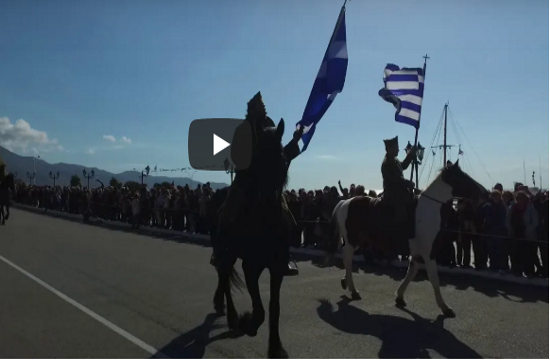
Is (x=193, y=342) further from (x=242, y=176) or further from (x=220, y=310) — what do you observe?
(x=242, y=176)

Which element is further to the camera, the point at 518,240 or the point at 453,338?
the point at 518,240

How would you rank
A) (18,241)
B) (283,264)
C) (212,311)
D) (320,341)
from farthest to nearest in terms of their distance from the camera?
(18,241)
(212,311)
(320,341)
(283,264)

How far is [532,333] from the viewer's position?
21.6ft

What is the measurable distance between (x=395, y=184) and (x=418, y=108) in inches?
161

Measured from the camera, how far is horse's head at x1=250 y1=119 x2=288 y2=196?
202 inches

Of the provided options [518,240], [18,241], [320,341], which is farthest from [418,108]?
[18,241]

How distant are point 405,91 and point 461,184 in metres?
4.74

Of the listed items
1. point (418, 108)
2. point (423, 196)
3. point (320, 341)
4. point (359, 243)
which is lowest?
point (320, 341)

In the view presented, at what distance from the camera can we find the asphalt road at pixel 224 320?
5816mm

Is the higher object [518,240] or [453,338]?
[518,240]

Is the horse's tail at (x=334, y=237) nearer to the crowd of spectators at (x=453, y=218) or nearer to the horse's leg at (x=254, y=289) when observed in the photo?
the crowd of spectators at (x=453, y=218)

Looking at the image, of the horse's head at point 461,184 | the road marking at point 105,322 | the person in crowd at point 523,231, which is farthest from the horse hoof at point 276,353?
the person in crowd at point 523,231

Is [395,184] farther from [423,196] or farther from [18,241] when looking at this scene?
[18,241]

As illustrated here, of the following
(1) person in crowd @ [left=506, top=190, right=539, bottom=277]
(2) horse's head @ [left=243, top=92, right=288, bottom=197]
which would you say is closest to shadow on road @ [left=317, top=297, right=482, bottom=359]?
(2) horse's head @ [left=243, top=92, right=288, bottom=197]
